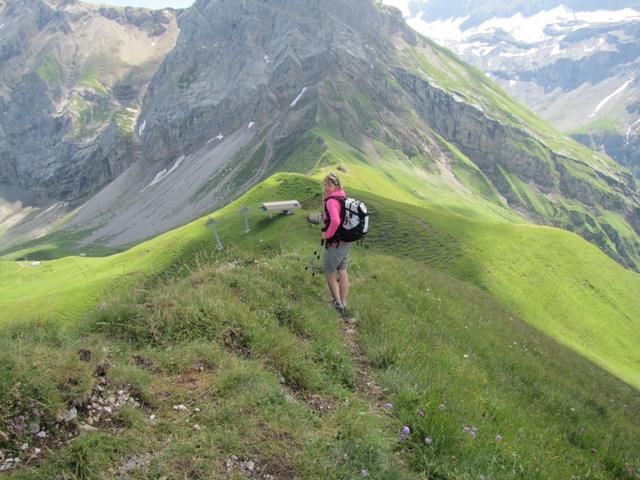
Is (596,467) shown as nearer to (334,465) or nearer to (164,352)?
(334,465)

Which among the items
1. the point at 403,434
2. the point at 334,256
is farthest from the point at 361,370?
the point at 334,256

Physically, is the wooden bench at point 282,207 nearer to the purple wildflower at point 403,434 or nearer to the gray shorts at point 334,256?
the gray shorts at point 334,256

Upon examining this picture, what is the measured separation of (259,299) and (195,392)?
151 inches

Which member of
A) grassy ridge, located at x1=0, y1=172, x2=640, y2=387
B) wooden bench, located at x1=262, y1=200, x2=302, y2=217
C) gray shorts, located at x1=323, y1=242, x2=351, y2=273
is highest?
gray shorts, located at x1=323, y1=242, x2=351, y2=273

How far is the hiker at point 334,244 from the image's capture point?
1195 centimetres

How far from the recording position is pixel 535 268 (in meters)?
52.5

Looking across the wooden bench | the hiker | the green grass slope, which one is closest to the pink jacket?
the hiker

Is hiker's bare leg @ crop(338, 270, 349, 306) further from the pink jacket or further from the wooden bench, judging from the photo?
the wooden bench

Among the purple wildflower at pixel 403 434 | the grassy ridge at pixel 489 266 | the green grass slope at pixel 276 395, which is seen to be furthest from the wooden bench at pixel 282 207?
the purple wildflower at pixel 403 434

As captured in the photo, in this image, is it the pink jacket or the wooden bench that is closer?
the pink jacket

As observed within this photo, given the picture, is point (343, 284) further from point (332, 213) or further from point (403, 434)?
point (403, 434)

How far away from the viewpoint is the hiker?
1195 centimetres

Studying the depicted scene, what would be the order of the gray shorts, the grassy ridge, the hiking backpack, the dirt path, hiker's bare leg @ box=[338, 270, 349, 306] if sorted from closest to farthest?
the dirt path, the hiking backpack, the gray shorts, hiker's bare leg @ box=[338, 270, 349, 306], the grassy ridge

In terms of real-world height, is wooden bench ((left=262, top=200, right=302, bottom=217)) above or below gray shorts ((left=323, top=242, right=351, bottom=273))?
below
